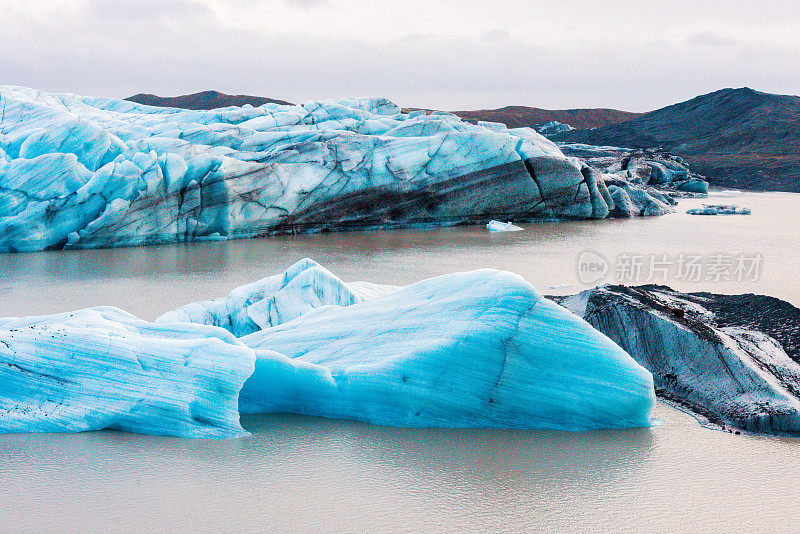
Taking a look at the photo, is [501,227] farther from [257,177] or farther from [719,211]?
[719,211]

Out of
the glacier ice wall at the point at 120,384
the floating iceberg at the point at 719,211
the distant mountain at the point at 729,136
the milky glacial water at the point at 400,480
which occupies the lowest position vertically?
the milky glacial water at the point at 400,480

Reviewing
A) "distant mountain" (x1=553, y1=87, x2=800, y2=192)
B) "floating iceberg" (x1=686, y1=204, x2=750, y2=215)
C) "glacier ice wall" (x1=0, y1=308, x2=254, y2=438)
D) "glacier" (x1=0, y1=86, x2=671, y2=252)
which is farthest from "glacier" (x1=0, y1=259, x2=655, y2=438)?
"distant mountain" (x1=553, y1=87, x2=800, y2=192)

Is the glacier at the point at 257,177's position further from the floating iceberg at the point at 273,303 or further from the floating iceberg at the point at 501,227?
the floating iceberg at the point at 273,303

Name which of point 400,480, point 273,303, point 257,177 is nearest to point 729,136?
point 257,177

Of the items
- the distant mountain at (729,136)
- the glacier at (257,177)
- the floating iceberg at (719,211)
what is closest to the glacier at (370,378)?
the glacier at (257,177)

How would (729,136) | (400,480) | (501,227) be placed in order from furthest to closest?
(729,136) → (501,227) → (400,480)

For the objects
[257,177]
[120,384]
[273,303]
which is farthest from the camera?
[257,177]
